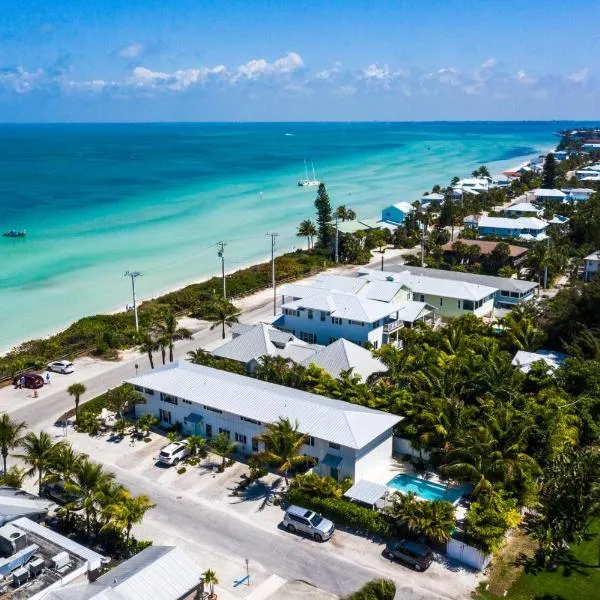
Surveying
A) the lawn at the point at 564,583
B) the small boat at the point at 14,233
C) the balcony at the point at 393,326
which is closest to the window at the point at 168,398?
the balcony at the point at 393,326

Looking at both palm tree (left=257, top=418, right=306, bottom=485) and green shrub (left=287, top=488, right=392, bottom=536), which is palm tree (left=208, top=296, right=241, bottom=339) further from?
green shrub (left=287, top=488, right=392, bottom=536)

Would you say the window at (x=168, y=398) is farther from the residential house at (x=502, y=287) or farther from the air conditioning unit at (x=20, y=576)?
the residential house at (x=502, y=287)

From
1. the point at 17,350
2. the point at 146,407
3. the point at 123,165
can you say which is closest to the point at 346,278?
the point at 146,407

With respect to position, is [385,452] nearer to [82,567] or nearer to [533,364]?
[533,364]

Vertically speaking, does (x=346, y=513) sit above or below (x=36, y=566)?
below

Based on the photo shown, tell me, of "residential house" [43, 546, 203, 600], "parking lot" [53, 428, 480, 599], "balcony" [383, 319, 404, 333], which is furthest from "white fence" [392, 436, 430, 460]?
"balcony" [383, 319, 404, 333]

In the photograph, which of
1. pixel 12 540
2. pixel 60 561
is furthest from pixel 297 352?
pixel 12 540

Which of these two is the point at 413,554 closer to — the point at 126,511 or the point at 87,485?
the point at 126,511
